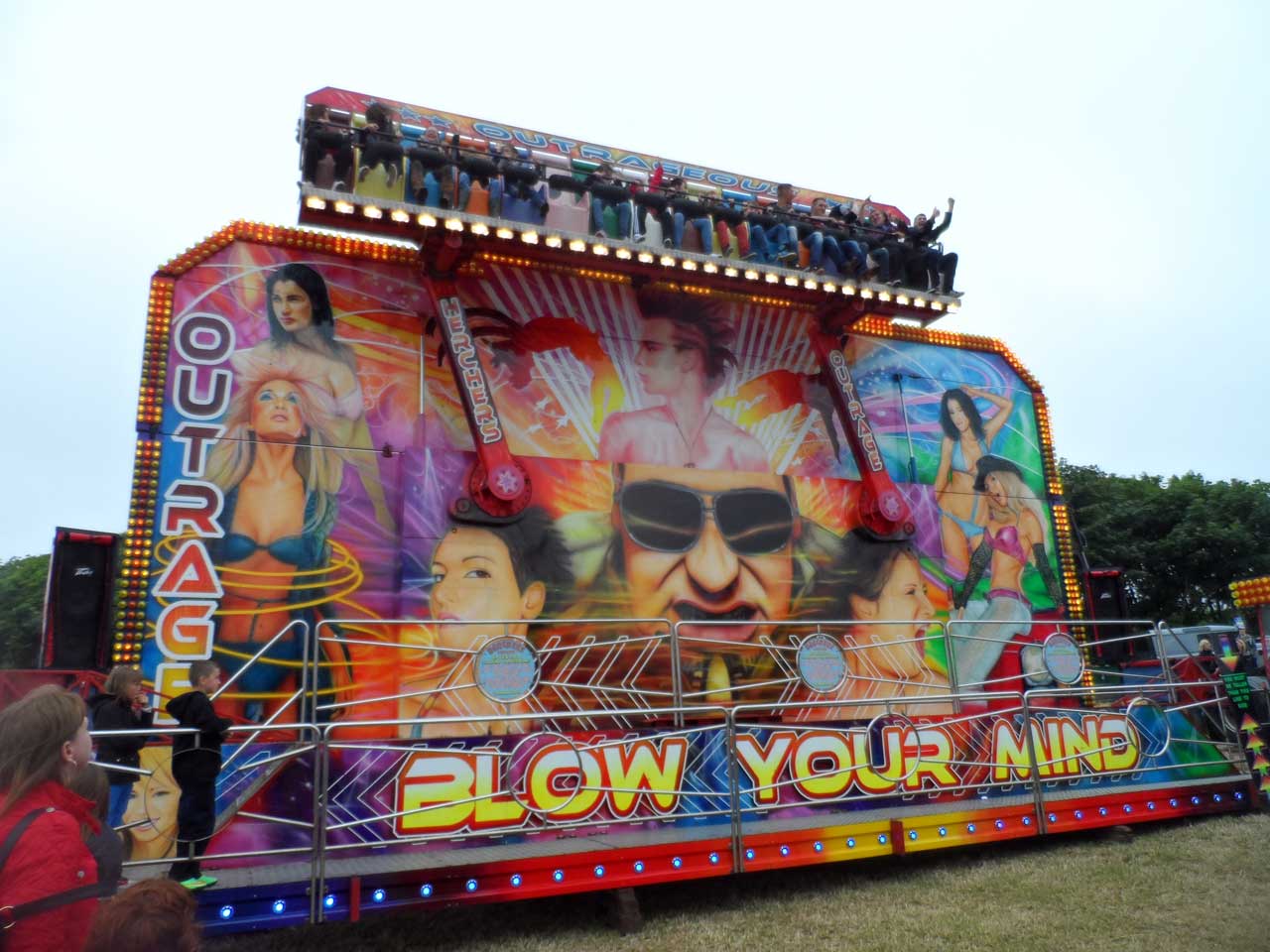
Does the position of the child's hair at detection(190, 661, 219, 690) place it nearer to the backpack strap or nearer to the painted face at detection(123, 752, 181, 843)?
the painted face at detection(123, 752, 181, 843)

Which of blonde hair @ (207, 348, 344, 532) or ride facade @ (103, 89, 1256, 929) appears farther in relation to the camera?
blonde hair @ (207, 348, 344, 532)

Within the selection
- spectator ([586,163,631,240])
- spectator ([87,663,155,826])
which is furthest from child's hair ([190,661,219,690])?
spectator ([586,163,631,240])

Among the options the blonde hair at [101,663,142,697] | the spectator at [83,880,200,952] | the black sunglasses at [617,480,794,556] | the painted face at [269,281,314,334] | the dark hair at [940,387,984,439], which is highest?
the painted face at [269,281,314,334]

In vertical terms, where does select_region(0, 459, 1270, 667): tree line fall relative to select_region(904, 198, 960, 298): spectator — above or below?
below

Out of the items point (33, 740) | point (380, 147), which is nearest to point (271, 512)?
point (380, 147)

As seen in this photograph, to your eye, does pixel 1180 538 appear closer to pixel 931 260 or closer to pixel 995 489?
pixel 995 489

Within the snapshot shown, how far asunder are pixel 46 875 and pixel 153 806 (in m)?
5.54

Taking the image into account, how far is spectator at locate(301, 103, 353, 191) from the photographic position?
8797mm

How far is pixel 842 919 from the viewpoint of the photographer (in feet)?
20.0

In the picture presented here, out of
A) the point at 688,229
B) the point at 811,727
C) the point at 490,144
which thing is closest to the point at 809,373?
the point at 688,229

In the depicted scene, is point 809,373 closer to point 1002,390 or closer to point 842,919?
point 1002,390

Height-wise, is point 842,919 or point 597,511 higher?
point 597,511

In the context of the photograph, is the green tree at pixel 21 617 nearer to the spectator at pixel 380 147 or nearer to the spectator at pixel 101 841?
the spectator at pixel 380 147

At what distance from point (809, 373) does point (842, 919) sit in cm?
→ 749
